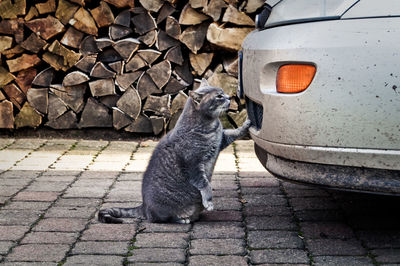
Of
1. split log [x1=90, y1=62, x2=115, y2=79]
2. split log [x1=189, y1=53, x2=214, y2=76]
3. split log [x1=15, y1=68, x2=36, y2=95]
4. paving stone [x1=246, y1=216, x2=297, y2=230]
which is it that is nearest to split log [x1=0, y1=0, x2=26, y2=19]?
split log [x1=15, y1=68, x2=36, y2=95]

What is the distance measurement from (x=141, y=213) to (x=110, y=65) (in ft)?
10.1

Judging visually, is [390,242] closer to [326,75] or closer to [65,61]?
[326,75]

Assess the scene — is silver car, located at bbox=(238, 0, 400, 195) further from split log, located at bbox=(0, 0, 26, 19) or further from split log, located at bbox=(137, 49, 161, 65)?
split log, located at bbox=(0, 0, 26, 19)

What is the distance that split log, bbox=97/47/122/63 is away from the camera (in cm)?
707

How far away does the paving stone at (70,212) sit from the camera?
4371 mm

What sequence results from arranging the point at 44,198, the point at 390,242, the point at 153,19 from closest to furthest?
the point at 390,242 → the point at 44,198 → the point at 153,19

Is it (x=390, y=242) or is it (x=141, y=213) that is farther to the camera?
(x=141, y=213)

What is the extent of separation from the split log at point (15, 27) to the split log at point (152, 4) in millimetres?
1356

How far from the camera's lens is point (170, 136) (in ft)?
14.1

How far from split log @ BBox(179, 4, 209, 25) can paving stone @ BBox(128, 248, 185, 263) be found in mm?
3713

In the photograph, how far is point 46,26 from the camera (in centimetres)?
692

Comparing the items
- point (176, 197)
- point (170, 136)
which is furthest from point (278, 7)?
point (176, 197)

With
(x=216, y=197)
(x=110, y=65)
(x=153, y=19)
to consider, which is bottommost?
(x=216, y=197)

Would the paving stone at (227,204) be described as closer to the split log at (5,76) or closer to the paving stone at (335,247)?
the paving stone at (335,247)
